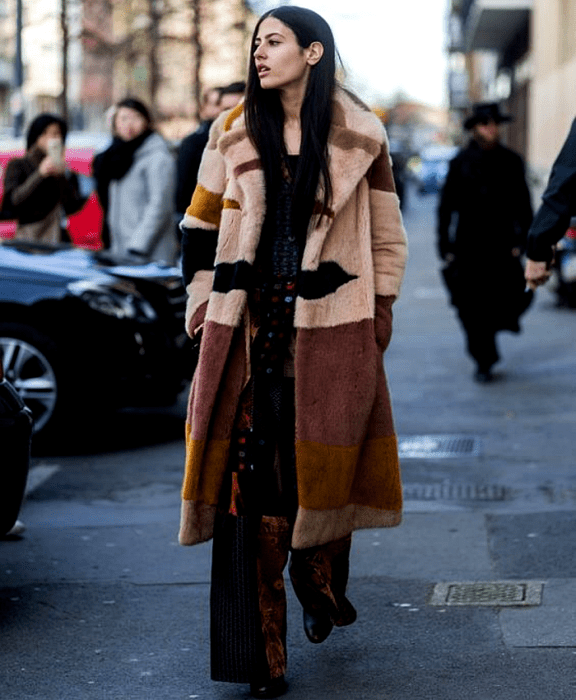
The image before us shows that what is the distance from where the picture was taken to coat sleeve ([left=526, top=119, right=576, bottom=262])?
5.29 metres

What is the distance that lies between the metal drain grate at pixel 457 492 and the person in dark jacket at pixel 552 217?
7.69ft

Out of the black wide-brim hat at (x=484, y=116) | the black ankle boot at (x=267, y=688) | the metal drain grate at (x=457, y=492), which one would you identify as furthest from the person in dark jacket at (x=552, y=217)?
the black wide-brim hat at (x=484, y=116)

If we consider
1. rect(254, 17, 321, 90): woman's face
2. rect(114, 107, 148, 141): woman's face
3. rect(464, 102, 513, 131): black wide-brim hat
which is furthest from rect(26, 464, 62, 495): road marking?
rect(464, 102, 513, 131): black wide-brim hat

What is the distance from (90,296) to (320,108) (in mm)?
4642

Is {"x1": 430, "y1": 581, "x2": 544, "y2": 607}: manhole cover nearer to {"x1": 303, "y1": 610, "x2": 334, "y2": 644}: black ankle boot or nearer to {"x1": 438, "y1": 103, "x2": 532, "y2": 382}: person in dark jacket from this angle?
{"x1": 303, "y1": 610, "x2": 334, "y2": 644}: black ankle boot

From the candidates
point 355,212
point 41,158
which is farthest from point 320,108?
point 41,158

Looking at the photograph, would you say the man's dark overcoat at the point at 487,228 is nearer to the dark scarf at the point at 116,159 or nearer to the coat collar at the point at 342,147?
the dark scarf at the point at 116,159

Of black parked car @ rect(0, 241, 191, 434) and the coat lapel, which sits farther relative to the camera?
black parked car @ rect(0, 241, 191, 434)

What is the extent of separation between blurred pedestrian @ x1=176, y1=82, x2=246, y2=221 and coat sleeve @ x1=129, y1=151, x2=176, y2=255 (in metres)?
1.01

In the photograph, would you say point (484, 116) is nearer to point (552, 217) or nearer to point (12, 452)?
point (552, 217)

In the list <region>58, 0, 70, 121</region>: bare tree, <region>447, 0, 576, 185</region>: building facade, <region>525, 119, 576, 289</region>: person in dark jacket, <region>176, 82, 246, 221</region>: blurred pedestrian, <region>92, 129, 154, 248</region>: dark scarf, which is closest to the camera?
<region>525, 119, 576, 289</region>: person in dark jacket

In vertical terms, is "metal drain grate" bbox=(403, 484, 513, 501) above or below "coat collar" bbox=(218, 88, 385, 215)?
below

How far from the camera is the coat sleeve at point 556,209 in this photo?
529cm

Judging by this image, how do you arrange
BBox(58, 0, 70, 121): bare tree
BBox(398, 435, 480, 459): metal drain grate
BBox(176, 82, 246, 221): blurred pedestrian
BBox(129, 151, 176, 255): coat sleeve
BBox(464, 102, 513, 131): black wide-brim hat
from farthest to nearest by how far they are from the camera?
BBox(58, 0, 70, 121): bare tree → BBox(464, 102, 513, 131): black wide-brim hat → BBox(129, 151, 176, 255): coat sleeve → BBox(176, 82, 246, 221): blurred pedestrian → BBox(398, 435, 480, 459): metal drain grate
